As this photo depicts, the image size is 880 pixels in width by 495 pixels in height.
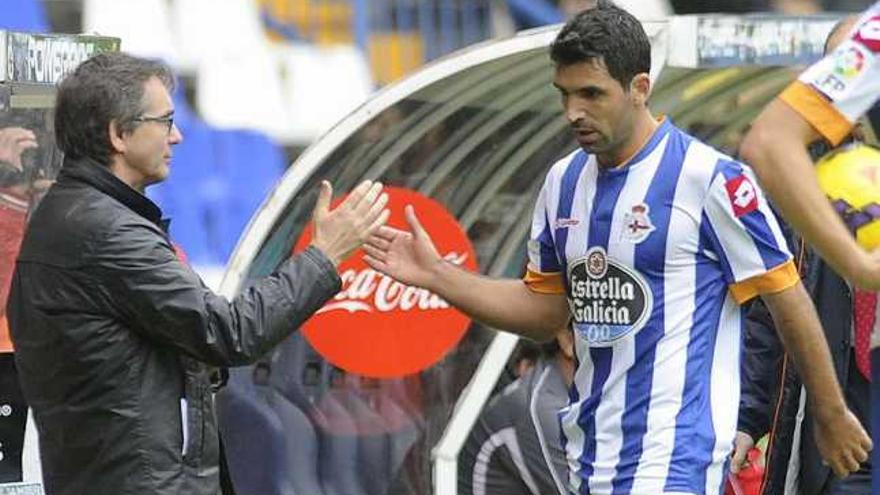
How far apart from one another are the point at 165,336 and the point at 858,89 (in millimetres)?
1610

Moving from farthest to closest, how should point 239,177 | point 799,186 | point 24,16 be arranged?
point 239,177 < point 24,16 < point 799,186

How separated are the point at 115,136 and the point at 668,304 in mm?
1308

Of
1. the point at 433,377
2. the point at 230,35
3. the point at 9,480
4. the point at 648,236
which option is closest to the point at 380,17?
the point at 230,35

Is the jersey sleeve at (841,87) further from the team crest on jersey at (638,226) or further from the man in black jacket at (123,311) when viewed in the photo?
the man in black jacket at (123,311)

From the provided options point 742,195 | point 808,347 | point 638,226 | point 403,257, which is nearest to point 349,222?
point 403,257

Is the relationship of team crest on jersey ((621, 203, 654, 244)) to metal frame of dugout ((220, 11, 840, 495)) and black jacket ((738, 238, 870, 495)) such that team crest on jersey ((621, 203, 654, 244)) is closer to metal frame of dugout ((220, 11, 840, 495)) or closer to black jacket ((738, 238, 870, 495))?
black jacket ((738, 238, 870, 495))

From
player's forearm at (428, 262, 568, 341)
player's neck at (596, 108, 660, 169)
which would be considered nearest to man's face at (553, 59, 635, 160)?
player's neck at (596, 108, 660, 169)

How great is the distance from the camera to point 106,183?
445 centimetres

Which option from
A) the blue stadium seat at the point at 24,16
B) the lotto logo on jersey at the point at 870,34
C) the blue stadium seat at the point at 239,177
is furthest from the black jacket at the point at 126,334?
the blue stadium seat at the point at 239,177

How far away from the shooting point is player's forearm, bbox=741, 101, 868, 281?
3510mm

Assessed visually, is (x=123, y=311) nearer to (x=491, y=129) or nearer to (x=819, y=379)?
(x=819, y=379)

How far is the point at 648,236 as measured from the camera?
4.61 meters

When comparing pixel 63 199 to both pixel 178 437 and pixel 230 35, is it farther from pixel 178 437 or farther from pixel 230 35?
pixel 230 35

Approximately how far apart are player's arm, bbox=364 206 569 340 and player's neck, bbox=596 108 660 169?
469 mm
